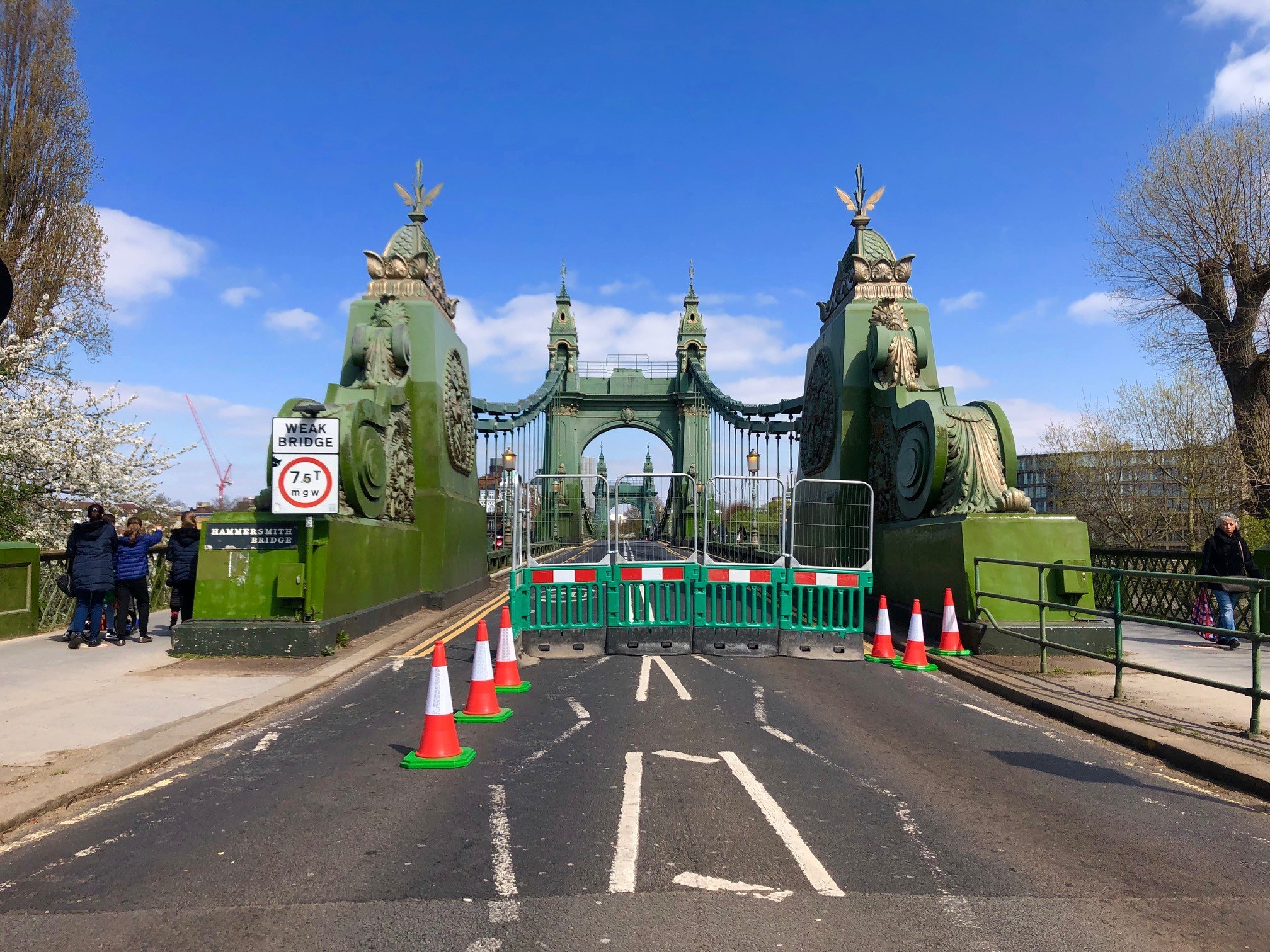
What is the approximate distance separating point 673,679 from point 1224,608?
23.7ft

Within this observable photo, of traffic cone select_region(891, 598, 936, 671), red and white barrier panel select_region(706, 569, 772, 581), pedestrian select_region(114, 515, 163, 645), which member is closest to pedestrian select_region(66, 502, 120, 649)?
pedestrian select_region(114, 515, 163, 645)

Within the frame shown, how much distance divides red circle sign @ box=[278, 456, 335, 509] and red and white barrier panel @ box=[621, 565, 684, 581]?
3789 millimetres

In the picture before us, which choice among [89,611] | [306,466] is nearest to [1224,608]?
[306,466]

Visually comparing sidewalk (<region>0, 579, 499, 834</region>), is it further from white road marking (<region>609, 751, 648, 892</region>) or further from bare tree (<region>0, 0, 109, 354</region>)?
bare tree (<region>0, 0, 109, 354</region>)

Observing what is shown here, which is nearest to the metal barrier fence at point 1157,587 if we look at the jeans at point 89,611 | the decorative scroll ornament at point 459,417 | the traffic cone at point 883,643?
the traffic cone at point 883,643

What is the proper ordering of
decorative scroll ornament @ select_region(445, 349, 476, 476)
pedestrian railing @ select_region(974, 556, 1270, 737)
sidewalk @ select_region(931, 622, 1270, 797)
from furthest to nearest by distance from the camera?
decorative scroll ornament @ select_region(445, 349, 476, 476), pedestrian railing @ select_region(974, 556, 1270, 737), sidewalk @ select_region(931, 622, 1270, 797)


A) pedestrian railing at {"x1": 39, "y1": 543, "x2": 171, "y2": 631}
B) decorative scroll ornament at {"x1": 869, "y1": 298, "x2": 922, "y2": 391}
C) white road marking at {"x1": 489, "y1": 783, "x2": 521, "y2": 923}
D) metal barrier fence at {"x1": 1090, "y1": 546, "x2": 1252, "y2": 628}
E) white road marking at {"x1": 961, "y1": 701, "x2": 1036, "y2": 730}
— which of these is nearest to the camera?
white road marking at {"x1": 489, "y1": 783, "x2": 521, "y2": 923}

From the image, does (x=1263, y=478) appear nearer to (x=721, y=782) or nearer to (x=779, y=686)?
(x=779, y=686)

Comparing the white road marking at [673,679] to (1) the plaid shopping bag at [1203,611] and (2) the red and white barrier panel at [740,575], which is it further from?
(1) the plaid shopping bag at [1203,611]

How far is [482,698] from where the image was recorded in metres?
7.00

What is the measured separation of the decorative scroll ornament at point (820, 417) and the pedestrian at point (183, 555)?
1104 centimetres

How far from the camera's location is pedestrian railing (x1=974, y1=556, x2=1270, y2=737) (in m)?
6.02

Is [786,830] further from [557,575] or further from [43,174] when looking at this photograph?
[43,174]

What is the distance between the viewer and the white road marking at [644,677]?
7.88 metres
